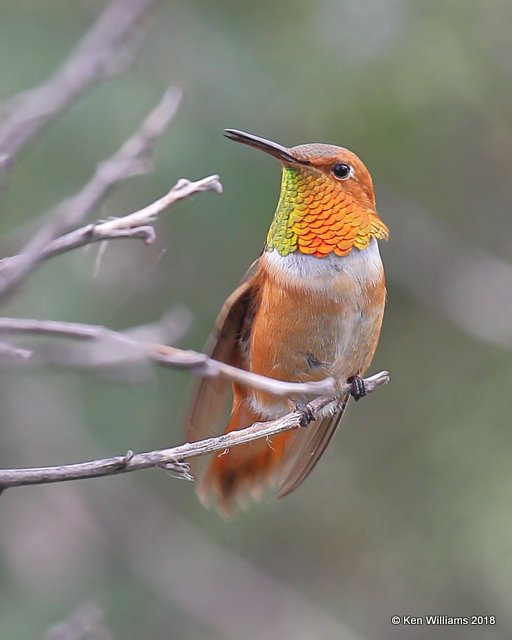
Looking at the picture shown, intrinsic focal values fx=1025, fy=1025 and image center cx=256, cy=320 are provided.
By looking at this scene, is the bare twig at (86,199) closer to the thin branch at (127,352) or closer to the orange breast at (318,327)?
the thin branch at (127,352)

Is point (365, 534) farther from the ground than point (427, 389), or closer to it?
closer to it

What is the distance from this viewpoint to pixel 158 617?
4.63 metres

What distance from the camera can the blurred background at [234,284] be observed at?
11.8 ft

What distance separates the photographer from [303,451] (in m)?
3.35

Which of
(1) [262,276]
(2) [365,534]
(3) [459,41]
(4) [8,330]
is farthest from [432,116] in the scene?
(4) [8,330]

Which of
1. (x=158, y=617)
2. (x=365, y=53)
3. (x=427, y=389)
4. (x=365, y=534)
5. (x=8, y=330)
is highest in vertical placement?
(x=365, y=53)

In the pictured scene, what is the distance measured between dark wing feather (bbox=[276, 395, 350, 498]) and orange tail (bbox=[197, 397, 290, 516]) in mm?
91

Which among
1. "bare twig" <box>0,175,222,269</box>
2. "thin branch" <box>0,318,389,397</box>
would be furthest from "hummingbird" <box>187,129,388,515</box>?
"thin branch" <box>0,318,389,397</box>

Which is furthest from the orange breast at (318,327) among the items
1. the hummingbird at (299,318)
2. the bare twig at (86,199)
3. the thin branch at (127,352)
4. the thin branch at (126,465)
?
the thin branch at (127,352)

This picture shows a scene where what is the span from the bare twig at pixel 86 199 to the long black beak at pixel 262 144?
83 cm

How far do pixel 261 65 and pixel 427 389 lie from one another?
1.88 meters

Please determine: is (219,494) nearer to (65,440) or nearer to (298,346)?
(298,346)

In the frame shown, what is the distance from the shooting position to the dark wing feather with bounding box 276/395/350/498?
10.7 feet

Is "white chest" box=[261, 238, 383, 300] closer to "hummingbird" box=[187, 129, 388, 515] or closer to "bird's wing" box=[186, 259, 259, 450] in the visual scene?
"hummingbird" box=[187, 129, 388, 515]
